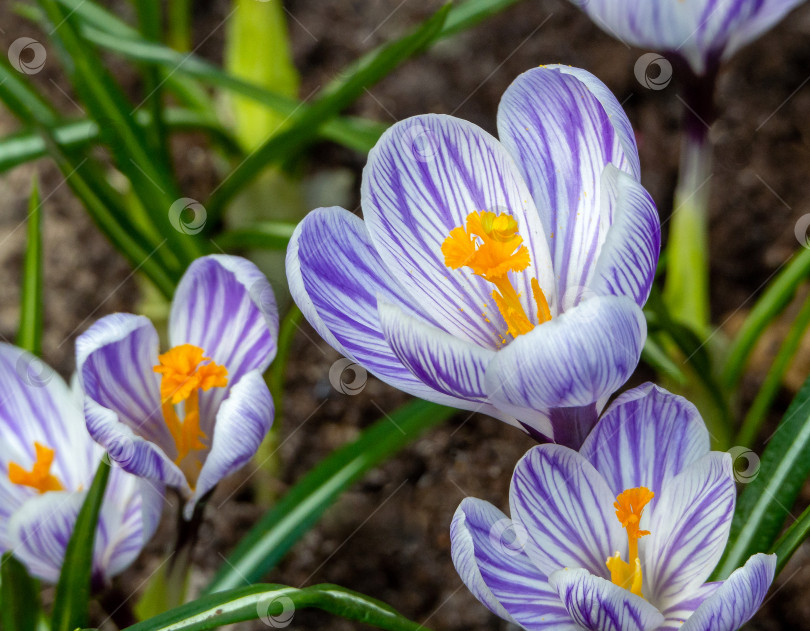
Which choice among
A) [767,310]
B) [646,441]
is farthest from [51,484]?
[767,310]

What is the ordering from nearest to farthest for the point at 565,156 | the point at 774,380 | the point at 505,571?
1. the point at 505,571
2. the point at 565,156
3. the point at 774,380

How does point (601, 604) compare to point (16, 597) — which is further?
point (16, 597)

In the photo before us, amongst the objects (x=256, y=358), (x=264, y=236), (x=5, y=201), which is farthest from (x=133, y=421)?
(x=5, y=201)

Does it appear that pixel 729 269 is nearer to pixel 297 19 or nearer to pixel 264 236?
pixel 264 236

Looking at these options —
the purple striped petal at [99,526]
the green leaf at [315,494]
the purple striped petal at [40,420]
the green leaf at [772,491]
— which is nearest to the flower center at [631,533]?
the green leaf at [772,491]

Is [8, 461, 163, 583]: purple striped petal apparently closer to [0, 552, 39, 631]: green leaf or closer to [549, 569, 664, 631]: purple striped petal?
[0, 552, 39, 631]: green leaf

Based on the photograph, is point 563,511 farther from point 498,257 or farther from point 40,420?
point 40,420

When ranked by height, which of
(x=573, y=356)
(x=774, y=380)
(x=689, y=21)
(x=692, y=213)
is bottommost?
(x=774, y=380)

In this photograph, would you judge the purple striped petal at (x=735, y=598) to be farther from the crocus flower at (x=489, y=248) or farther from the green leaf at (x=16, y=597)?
the green leaf at (x=16, y=597)
